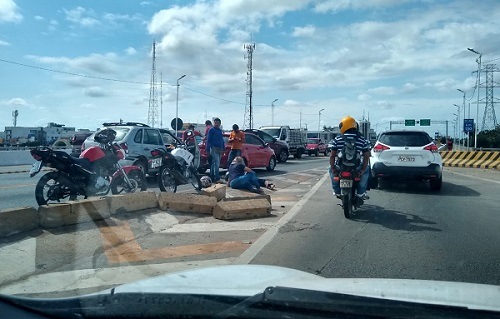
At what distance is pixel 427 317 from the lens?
248 cm

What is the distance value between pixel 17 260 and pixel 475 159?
2639cm

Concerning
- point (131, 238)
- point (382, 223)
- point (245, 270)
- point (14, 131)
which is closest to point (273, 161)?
point (382, 223)

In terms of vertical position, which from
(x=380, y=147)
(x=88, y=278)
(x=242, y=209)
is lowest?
(x=88, y=278)

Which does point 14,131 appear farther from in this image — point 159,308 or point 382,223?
point 159,308

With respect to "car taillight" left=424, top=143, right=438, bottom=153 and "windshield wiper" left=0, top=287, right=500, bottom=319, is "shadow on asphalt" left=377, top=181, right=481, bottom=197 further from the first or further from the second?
"windshield wiper" left=0, top=287, right=500, bottom=319

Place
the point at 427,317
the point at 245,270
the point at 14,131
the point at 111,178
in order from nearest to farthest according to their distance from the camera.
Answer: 1. the point at 427,317
2. the point at 245,270
3. the point at 111,178
4. the point at 14,131

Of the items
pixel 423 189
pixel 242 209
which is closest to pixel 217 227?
pixel 242 209

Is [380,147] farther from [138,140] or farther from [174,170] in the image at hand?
[138,140]

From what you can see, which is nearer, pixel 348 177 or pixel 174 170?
pixel 348 177

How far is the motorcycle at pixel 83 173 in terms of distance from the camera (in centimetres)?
899

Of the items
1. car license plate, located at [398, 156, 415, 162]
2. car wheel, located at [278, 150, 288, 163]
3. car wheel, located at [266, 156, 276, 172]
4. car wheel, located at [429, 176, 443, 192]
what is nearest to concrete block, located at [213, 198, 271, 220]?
car license plate, located at [398, 156, 415, 162]

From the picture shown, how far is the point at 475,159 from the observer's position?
90.0 feet

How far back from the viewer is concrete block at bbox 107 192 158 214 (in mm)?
A: 8659

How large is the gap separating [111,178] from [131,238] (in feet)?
9.54
